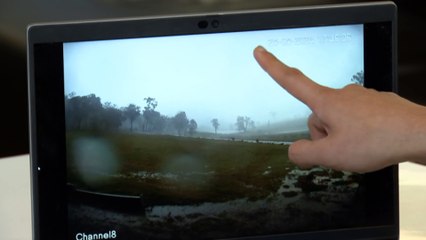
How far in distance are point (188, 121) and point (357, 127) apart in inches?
6.8

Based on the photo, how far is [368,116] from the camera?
0.67m

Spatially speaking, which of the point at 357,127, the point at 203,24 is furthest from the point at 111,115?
the point at 357,127

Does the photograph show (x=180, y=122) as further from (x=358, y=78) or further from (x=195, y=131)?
(x=358, y=78)

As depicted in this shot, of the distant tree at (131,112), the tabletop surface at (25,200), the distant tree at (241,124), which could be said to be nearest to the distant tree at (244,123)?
the distant tree at (241,124)

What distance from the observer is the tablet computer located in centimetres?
73

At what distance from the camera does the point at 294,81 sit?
2.30ft

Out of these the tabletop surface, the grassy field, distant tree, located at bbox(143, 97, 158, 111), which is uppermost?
distant tree, located at bbox(143, 97, 158, 111)

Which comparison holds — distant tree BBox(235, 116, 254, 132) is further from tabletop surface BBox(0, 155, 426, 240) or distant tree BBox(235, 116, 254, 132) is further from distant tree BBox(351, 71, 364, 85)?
tabletop surface BBox(0, 155, 426, 240)

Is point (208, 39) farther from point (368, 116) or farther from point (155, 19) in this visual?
point (368, 116)

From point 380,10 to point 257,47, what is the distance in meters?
0.13

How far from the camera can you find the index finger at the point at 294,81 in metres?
0.70

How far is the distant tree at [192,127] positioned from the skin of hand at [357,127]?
3.8 inches

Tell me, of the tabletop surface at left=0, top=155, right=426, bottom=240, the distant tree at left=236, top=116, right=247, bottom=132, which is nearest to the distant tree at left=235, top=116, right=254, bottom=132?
the distant tree at left=236, top=116, right=247, bottom=132

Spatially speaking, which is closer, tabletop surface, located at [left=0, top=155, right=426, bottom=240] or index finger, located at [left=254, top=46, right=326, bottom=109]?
index finger, located at [left=254, top=46, right=326, bottom=109]
